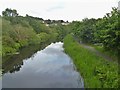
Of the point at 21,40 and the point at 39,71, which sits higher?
the point at 21,40

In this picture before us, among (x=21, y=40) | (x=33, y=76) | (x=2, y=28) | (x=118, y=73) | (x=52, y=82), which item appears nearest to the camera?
(x=118, y=73)

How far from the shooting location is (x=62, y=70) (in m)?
32.2

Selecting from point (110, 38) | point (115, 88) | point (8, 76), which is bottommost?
point (115, 88)

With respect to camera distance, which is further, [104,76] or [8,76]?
[8,76]

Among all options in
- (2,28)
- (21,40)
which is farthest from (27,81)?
(21,40)

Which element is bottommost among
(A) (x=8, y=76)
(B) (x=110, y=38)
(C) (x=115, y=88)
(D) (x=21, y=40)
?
(C) (x=115, y=88)

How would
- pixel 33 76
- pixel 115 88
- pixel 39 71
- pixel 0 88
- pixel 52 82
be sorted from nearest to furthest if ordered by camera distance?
pixel 115 88
pixel 0 88
pixel 52 82
pixel 33 76
pixel 39 71

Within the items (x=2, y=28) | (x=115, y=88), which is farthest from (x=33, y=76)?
(x=2, y=28)

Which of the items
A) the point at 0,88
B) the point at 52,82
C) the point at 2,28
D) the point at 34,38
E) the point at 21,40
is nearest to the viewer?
the point at 0,88

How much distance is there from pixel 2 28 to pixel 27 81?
32.3m

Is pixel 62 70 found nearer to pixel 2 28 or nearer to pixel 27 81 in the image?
pixel 27 81

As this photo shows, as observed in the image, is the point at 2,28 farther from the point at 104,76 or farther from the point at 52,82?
the point at 104,76

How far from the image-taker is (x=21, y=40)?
64.6 meters

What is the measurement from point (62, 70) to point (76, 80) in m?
6.35
